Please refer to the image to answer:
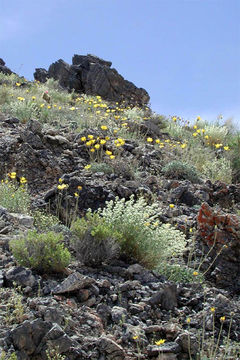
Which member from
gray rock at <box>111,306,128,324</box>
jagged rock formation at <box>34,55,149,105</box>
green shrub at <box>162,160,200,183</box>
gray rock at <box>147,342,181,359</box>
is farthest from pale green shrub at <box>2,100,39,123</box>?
jagged rock formation at <box>34,55,149,105</box>

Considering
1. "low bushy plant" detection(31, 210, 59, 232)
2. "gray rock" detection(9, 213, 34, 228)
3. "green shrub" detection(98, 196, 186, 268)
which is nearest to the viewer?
"green shrub" detection(98, 196, 186, 268)

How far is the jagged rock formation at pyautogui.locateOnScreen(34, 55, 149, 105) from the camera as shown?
1898cm

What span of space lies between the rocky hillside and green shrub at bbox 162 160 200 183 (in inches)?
0.9

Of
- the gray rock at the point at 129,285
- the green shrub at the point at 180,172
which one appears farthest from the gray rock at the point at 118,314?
the green shrub at the point at 180,172

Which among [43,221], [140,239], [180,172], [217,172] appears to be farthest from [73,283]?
[217,172]

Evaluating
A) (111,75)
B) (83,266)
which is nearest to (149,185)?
(83,266)

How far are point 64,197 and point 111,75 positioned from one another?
12.9 meters

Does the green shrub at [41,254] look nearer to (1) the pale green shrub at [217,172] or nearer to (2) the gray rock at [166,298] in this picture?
(2) the gray rock at [166,298]

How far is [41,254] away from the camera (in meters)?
4.87

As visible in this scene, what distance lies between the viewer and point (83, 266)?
5.29m

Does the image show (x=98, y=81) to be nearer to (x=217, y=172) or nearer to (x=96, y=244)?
(x=217, y=172)

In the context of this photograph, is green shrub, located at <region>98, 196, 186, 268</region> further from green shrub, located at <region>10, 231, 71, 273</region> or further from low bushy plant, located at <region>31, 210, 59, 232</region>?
low bushy plant, located at <region>31, 210, 59, 232</region>

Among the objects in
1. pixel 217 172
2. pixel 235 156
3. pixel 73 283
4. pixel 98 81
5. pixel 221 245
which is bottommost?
pixel 73 283

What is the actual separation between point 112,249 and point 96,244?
0.57ft
